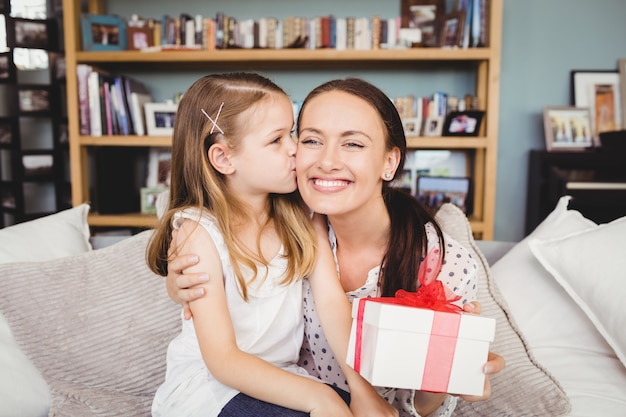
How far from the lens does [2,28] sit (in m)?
3.29

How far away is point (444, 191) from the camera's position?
3109 millimetres

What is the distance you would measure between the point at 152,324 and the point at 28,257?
357 millimetres

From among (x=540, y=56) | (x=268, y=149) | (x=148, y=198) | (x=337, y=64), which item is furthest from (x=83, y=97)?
(x=540, y=56)

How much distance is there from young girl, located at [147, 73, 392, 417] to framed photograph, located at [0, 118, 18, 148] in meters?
2.33

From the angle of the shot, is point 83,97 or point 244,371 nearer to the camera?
point 244,371

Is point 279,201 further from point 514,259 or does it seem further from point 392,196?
point 514,259

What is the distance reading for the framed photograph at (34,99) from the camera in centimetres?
311

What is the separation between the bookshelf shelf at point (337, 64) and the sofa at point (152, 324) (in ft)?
4.52

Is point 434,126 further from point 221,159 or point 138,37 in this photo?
point 221,159

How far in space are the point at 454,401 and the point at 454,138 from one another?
1.98 m

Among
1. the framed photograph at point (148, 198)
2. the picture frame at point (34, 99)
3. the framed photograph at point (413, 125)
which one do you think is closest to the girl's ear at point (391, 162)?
the framed photograph at point (413, 125)

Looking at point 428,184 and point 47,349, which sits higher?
point 428,184

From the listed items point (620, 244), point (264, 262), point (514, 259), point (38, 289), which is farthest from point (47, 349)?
point (620, 244)

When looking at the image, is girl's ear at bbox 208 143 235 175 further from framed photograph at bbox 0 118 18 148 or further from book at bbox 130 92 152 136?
framed photograph at bbox 0 118 18 148
